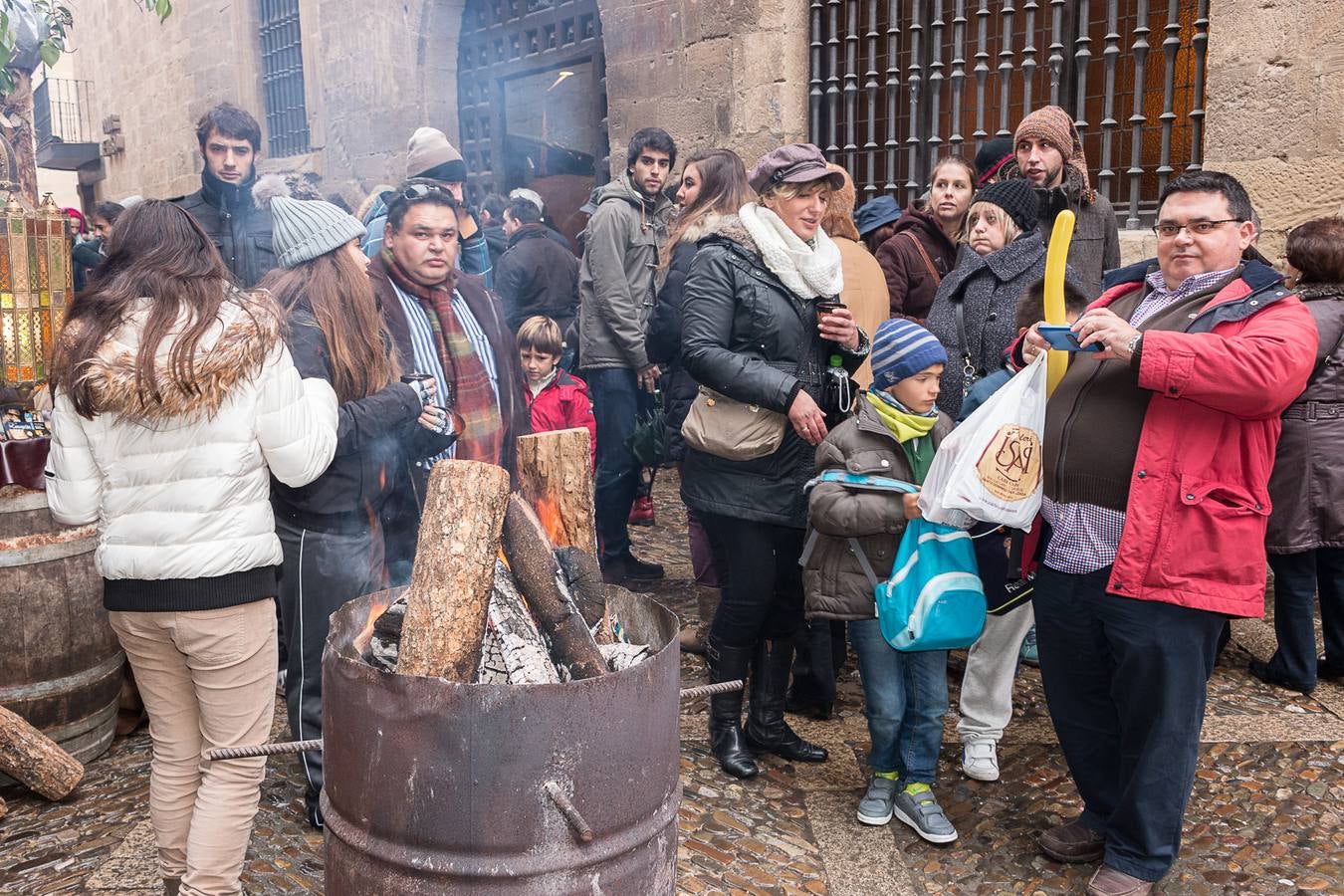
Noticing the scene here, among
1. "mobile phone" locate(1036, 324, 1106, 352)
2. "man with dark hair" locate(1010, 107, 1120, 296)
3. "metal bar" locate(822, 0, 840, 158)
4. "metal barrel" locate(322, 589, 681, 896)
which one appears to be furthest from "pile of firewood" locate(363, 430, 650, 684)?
"metal bar" locate(822, 0, 840, 158)

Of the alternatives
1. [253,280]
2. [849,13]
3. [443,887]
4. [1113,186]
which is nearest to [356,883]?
[443,887]

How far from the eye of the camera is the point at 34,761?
12.7ft

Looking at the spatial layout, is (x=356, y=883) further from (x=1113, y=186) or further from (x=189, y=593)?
(x=1113, y=186)

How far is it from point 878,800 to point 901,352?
1.46 metres

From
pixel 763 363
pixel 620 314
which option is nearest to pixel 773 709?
pixel 763 363

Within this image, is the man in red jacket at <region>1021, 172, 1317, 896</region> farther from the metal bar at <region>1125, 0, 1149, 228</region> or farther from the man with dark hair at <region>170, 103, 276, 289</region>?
the metal bar at <region>1125, 0, 1149, 228</region>

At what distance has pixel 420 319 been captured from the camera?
388 cm

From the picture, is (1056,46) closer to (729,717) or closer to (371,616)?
(729,717)

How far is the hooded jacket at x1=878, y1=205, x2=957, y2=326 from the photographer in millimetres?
5359

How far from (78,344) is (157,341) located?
8.4 inches

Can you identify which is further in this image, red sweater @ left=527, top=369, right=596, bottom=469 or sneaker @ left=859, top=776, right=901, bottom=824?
red sweater @ left=527, top=369, right=596, bottom=469

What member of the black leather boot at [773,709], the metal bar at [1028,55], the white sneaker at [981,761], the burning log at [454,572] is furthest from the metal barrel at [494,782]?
the metal bar at [1028,55]

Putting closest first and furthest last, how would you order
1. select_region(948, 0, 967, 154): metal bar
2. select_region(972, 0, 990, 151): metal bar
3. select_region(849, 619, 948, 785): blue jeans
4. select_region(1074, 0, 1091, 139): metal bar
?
select_region(849, 619, 948, 785): blue jeans < select_region(1074, 0, 1091, 139): metal bar < select_region(972, 0, 990, 151): metal bar < select_region(948, 0, 967, 154): metal bar

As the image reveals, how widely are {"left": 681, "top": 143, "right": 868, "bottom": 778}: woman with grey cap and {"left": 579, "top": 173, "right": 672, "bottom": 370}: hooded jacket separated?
194 centimetres
